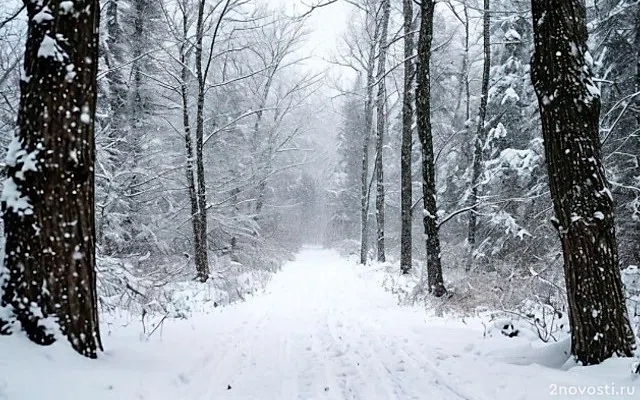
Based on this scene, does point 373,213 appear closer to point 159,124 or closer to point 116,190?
point 159,124

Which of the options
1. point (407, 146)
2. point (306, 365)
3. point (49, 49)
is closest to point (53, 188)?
point (49, 49)

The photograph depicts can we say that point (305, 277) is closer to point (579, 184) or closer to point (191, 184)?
point (191, 184)

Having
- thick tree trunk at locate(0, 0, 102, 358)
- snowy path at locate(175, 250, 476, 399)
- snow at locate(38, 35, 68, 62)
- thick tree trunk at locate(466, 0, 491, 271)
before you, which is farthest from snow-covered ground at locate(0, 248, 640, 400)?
thick tree trunk at locate(466, 0, 491, 271)

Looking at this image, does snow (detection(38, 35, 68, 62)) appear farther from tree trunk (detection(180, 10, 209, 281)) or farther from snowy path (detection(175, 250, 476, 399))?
tree trunk (detection(180, 10, 209, 281))

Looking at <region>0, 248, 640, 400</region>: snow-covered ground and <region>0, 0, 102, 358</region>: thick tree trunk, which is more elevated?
<region>0, 0, 102, 358</region>: thick tree trunk

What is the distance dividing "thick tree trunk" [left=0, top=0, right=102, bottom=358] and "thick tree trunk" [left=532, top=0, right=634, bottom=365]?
4.47m

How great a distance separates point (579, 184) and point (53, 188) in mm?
4787

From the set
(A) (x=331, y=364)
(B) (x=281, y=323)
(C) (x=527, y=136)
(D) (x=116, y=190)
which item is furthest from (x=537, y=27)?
(C) (x=527, y=136)

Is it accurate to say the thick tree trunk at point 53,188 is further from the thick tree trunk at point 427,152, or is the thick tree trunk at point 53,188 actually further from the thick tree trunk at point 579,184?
the thick tree trunk at point 427,152

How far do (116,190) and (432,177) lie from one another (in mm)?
7843

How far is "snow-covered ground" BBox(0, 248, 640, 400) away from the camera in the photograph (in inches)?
135

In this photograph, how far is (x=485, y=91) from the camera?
46.8 feet

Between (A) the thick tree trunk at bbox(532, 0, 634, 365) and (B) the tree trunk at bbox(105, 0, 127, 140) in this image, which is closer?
(A) the thick tree trunk at bbox(532, 0, 634, 365)

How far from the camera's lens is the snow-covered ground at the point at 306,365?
11.2 ft
